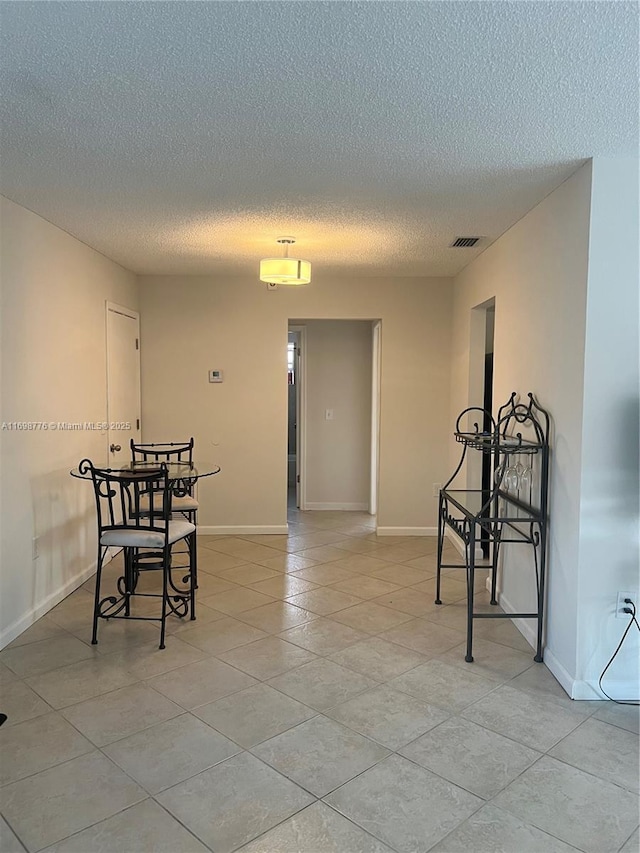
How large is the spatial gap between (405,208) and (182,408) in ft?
10.2

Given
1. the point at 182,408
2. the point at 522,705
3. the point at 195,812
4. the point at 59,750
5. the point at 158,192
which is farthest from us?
the point at 182,408

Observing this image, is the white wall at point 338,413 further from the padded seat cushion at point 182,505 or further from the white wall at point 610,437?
the white wall at point 610,437

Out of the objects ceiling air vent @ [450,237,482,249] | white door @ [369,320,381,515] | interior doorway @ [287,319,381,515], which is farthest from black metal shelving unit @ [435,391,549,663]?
interior doorway @ [287,319,381,515]

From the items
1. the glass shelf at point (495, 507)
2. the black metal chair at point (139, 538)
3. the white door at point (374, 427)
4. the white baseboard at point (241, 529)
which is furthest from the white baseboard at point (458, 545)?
Answer: the black metal chair at point (139, 538)

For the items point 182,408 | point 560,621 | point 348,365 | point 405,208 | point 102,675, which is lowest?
point 102,675

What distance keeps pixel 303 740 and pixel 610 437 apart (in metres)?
1.84

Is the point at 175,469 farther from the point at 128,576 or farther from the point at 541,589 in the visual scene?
the point at 541,589

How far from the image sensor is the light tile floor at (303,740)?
194cm

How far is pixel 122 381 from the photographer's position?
5207 mm

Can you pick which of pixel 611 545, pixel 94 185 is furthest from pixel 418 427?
pixel 94 185

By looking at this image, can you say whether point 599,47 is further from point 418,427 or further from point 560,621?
point 418,427

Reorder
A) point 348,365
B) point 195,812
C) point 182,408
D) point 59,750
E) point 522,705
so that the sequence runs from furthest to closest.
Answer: point 348,365 < point 182,408 < point 522,705 < point 59,750 < point 195,812

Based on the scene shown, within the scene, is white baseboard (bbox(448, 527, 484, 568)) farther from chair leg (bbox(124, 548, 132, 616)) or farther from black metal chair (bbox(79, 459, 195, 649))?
chair leg (bbox(124, 548, 132, 616))

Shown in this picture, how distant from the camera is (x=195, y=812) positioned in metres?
2.02
